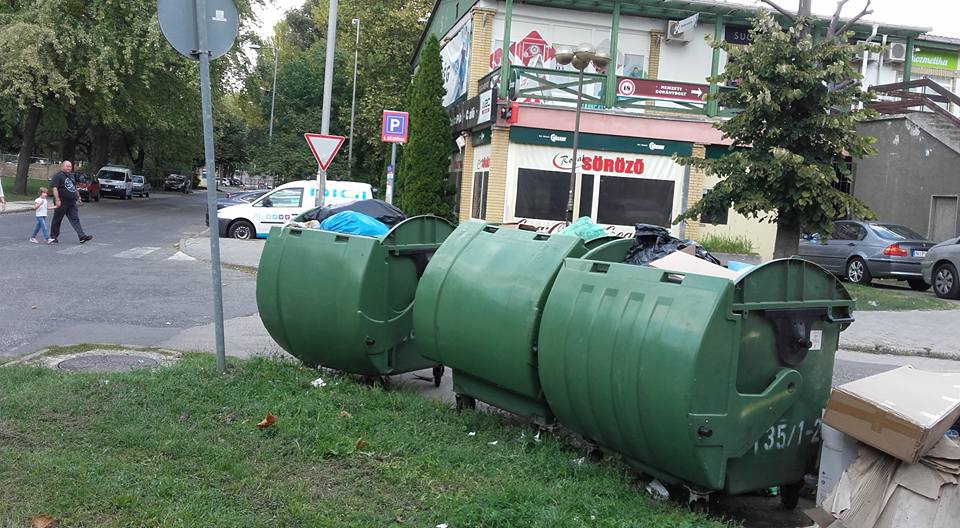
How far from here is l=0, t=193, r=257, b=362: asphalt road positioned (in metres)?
8.52

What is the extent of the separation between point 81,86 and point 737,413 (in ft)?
105

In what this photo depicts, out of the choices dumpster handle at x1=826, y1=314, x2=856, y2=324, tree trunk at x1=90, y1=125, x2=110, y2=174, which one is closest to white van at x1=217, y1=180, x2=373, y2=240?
dumpster handle at x1=826, y1=314, x2=856, y2=324

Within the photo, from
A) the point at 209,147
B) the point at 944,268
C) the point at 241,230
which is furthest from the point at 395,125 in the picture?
the point at 209,147

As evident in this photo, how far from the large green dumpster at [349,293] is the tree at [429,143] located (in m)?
17.8

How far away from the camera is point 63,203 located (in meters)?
17.5

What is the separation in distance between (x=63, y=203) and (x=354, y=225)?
43.1 ft

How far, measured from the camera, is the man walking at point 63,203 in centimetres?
1730

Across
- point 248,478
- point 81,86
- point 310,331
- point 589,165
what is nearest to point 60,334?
point 310,331

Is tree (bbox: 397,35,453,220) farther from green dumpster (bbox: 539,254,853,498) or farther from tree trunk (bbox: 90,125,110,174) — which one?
tree trunk (bbox: 90,125,110,174)

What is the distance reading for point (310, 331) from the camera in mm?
6523

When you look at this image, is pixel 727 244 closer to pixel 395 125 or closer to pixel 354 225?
pixel 395 125

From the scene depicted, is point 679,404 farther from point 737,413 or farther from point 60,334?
point 60,334

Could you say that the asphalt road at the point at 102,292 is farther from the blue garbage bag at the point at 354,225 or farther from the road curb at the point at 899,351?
the road curb at the point at 899,351

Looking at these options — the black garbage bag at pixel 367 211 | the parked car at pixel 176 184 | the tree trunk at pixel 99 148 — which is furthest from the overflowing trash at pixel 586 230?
the parked car at pixel 176 184
